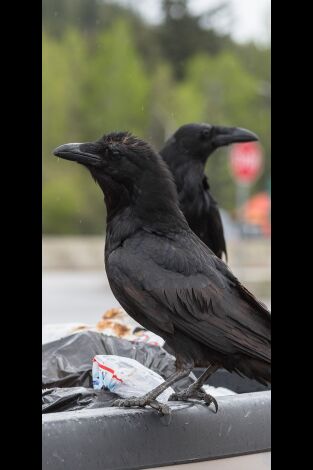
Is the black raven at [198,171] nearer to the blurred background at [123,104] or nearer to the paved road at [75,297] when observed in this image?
the paved road at [75,297]

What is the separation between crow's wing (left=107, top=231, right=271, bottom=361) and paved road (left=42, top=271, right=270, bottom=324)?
705 cm

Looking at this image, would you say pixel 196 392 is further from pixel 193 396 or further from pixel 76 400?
pixel 76 400

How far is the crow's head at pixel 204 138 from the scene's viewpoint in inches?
A: 198

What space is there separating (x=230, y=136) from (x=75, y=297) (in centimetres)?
1241

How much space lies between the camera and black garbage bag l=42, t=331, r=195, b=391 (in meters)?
3.81

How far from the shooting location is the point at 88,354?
3889 mm

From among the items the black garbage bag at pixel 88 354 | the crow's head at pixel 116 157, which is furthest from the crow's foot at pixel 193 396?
the crow's head at pixel 116 157

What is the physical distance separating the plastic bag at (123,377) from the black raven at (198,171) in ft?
5.48

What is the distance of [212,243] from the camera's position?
4.89 metres

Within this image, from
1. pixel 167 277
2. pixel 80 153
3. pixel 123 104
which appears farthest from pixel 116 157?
pixel 123 104
